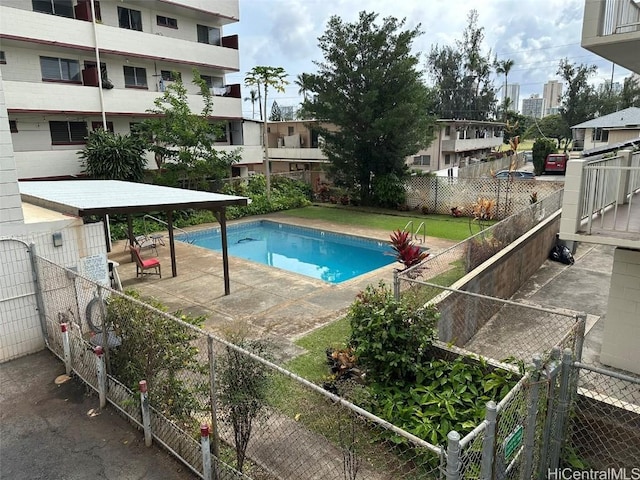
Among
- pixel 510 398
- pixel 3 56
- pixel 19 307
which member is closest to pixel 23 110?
pixel 3 56

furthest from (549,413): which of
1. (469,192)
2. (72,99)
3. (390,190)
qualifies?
Result: (72,99)

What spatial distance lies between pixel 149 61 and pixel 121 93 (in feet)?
9.93

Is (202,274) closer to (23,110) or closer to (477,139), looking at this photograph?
(23,110)

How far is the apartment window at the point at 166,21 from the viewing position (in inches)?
940

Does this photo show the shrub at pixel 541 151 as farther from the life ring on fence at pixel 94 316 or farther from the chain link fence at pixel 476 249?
the life ring on fence at pixel 94 316

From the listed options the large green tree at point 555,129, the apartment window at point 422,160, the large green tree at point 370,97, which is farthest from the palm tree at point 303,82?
the large green tree at point 555,129

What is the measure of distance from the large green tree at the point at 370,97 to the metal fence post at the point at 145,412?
1884cm

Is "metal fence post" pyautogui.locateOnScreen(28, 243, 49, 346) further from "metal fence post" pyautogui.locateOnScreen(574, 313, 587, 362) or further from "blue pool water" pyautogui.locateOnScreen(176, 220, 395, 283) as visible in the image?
"blue pool water" pyautogui.locateOnScreen(176, 220, 395, 283)

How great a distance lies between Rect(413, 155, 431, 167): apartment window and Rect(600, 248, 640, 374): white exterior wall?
33235 mm

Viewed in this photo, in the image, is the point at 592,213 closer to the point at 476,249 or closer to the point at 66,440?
the point at 476,249

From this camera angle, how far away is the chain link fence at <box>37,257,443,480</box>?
425cm

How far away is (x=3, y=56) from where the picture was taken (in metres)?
18.3

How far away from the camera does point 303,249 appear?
18.3m

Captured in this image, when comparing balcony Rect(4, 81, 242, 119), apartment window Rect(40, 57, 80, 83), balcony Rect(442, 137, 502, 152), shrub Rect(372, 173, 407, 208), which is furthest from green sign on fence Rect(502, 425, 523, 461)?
balcony Rect(442, 137, 502, 152)
